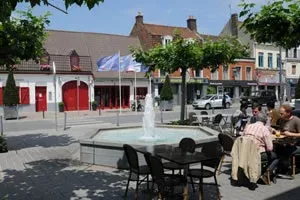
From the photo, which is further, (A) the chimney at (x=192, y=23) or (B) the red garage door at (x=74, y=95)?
(A) the chimney at (x=192, y=23)

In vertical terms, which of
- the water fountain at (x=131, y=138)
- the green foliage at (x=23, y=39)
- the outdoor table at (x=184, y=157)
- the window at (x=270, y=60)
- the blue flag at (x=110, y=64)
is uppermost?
the window at (x=270, y=60)

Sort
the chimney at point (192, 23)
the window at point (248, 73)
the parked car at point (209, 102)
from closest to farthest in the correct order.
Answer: the parked car at point (209, 102)
the chimney at point (192, 23)
the window at point (248, 73)

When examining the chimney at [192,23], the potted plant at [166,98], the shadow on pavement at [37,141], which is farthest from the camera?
the chimney at [192,23]

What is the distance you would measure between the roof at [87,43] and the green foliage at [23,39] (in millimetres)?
22965

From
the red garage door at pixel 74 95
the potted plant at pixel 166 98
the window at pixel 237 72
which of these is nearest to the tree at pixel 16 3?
the potted plant at pixel 166 98

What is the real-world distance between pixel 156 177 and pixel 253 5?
152 inches

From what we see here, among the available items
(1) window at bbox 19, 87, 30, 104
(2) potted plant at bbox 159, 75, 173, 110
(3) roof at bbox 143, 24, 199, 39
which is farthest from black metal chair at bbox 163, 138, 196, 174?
(3) roof at bbox 143, 24, 199, 39

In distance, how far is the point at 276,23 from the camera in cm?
683

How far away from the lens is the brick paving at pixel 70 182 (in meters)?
6.37

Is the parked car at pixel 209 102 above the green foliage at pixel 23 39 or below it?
below

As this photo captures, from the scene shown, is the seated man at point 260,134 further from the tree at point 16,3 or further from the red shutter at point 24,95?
the red shutter at point 24,95

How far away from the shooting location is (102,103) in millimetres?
35062

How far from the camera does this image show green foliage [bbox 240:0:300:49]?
261 inches

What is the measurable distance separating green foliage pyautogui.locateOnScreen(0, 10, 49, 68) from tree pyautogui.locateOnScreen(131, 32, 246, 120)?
5.31m
